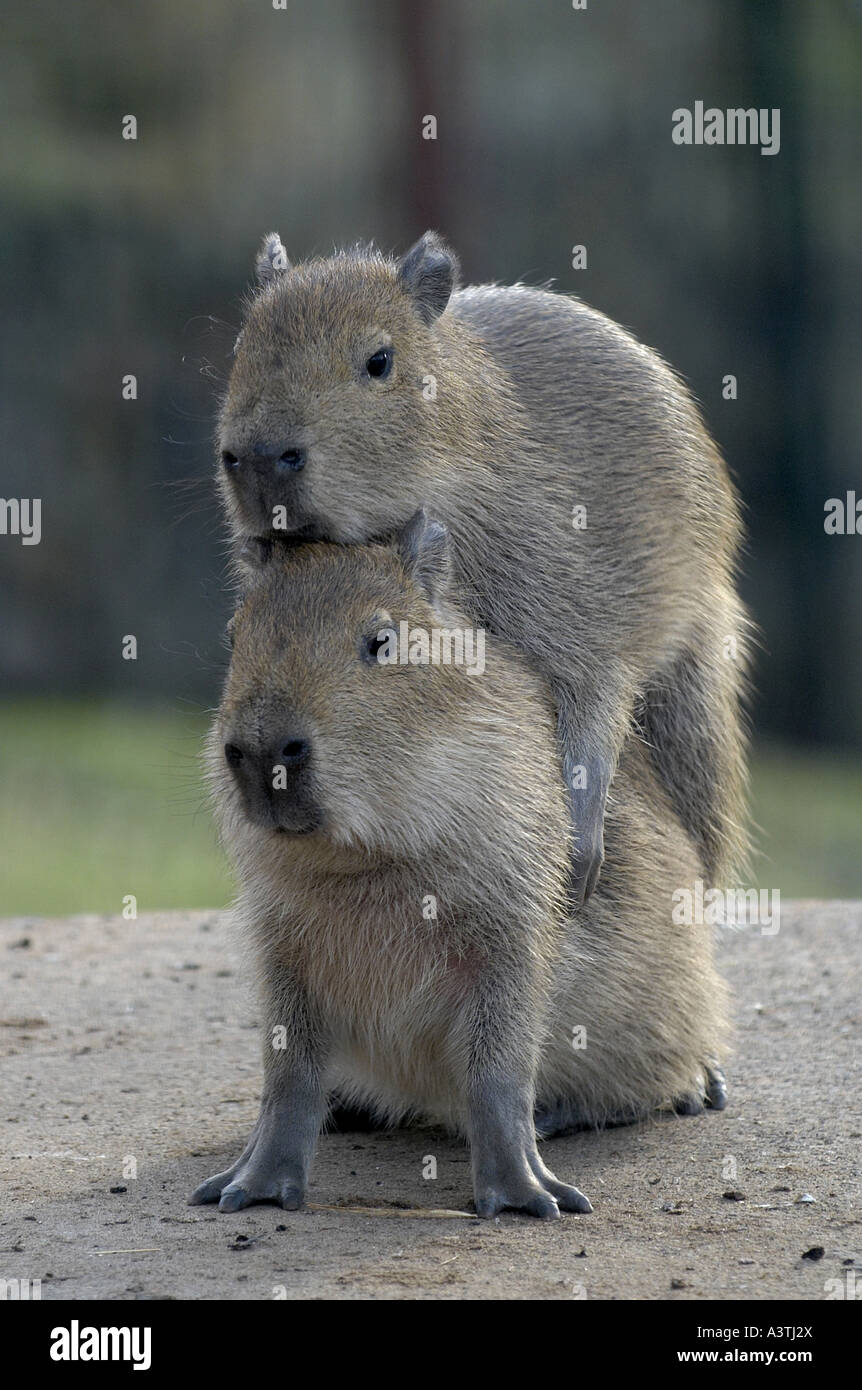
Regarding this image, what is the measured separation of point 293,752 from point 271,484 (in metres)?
0.82

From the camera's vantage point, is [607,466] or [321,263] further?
[607,466]

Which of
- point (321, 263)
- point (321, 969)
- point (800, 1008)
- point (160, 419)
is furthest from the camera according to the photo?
point (160, 419)

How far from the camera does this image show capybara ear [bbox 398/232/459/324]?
580 cm

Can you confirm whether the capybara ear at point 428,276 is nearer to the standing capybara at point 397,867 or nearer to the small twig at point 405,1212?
the standing capybara at point 397,867

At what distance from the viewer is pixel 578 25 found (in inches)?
774

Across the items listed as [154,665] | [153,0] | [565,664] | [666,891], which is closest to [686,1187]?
[666,891]

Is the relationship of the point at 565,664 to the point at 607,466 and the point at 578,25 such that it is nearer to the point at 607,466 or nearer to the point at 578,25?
the point at 607,466

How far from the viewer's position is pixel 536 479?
6.01 metres

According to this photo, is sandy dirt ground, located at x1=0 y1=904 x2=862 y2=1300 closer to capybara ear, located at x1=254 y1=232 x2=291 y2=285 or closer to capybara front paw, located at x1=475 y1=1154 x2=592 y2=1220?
capybara front paw, located at x1=475 y1=1154 x2=592 y2=1220

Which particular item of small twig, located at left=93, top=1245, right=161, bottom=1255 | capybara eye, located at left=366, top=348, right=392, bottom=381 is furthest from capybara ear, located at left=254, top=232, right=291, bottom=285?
small twig, located at left=93, top=1245, right=161, bottom=1255

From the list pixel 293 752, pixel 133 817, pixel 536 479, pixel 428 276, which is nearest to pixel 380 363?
pixel 428 276

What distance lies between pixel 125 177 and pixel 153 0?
2132 mm

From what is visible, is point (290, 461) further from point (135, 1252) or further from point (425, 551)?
point (135, 1252)

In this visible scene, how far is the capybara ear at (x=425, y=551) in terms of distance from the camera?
17.1ft
